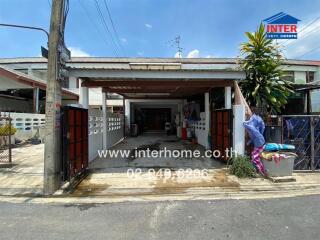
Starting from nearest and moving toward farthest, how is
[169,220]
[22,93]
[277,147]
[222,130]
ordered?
[169,220] → [277,147] → [222,130] → [22,93]

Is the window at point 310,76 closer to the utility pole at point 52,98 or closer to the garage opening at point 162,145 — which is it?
the garage opening at point 162,145

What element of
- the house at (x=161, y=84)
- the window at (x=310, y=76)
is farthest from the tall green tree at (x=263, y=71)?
the window at (x=310, y=76)

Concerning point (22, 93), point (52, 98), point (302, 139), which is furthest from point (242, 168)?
point (22, 93)

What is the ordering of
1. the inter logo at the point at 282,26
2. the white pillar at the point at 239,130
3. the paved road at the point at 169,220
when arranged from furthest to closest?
the inter logo at the point at 282,26
the white pillar at the point at 239,130
the paved road at the point at 169,220

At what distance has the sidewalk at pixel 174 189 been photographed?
5.87m

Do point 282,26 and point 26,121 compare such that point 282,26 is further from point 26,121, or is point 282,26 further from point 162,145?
point 26,121

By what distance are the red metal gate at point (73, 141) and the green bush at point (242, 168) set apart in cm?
438

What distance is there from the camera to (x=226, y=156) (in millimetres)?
9156

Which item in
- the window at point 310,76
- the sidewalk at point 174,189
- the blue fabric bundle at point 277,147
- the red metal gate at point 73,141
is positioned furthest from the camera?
the window at point 310,76

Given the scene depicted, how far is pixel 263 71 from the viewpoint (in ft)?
29.8

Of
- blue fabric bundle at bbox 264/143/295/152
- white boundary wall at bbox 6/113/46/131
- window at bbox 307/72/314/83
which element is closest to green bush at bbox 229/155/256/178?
blue fabric bundle at bbox 264/143/295/152

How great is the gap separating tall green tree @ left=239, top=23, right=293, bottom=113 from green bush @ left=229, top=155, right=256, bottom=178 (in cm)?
206

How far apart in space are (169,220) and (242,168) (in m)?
3.76

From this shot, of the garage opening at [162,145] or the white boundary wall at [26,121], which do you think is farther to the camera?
the white boundary wall at [26,121]
